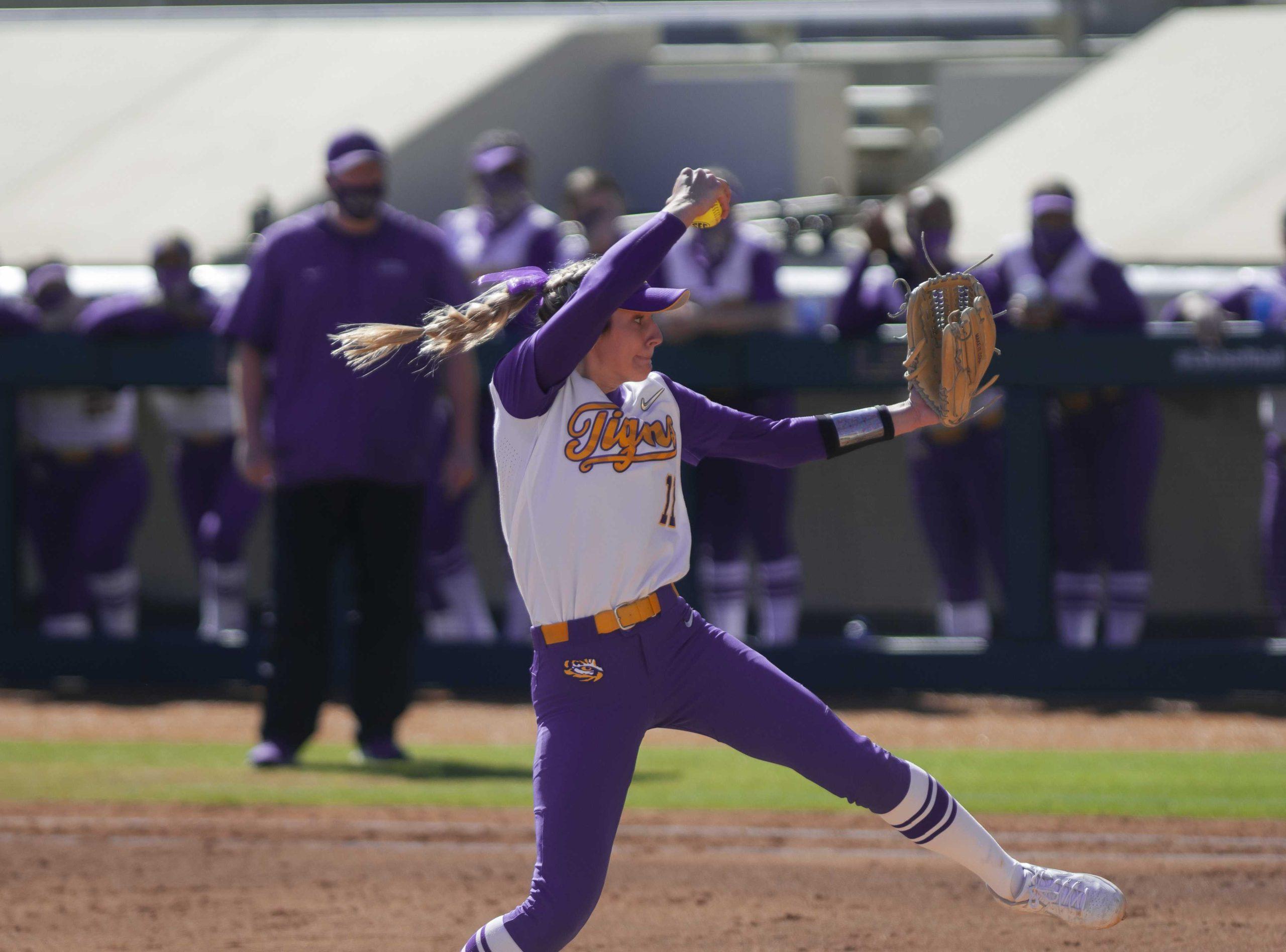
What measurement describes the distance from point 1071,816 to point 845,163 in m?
9.88

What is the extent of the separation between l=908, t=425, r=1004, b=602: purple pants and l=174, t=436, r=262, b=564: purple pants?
334 cm

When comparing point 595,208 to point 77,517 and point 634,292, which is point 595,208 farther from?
point 634,292

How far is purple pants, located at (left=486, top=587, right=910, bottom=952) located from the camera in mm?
3527

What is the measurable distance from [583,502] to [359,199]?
11.7 ft

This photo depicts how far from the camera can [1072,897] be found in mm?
3824

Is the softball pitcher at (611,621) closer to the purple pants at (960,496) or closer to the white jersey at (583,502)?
the white jersey at (583,502)

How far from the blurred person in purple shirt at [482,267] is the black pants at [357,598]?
1.59 metres

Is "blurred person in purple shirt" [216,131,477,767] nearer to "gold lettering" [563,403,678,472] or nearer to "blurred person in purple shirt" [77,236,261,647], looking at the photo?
"blurred person in purple shirt" [77,236,261,647]

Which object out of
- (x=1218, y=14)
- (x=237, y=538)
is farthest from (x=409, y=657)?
(x=1218, y=14)

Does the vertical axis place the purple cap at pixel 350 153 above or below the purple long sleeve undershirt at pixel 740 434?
above

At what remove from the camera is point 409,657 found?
7059 millimetres

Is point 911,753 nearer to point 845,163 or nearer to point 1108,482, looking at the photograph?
point 1108,482

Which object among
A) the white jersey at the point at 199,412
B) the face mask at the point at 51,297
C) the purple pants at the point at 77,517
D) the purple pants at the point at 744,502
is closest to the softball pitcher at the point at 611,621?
the purple pants at the point at 744,502

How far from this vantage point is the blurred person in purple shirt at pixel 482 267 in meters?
8.70
